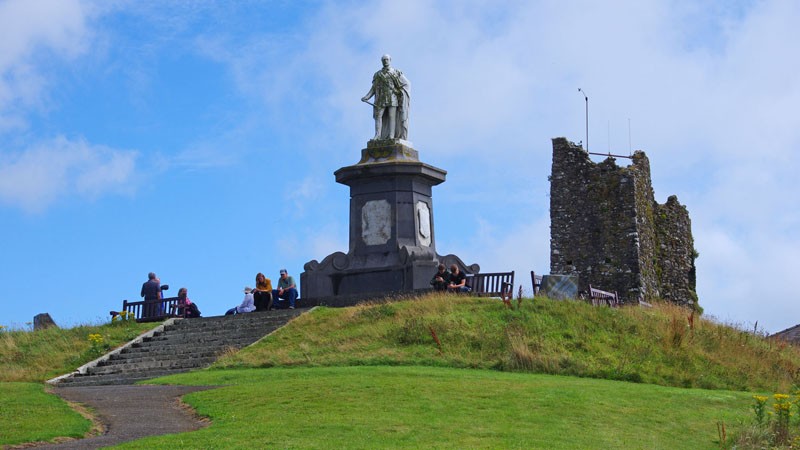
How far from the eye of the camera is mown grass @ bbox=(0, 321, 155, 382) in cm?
2816

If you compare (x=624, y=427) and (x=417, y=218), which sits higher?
(x=417, y=218)

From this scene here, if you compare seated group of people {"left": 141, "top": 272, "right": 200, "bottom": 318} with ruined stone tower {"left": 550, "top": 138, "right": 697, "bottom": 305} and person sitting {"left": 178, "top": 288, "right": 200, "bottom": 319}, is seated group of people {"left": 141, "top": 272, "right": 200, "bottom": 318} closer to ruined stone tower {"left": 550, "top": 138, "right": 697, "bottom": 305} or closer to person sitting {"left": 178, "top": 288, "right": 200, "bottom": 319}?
person sitting {"left": 178, "top": 288, "right": 200, "bottom": 319}

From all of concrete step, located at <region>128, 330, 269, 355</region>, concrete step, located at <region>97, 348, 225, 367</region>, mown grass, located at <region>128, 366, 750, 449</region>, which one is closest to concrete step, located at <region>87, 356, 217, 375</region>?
concrete step, located at <region>97, 348, 225, 367</region>

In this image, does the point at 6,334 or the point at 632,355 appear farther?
the point at 6,334

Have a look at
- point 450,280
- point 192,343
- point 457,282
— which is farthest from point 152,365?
point 457,282

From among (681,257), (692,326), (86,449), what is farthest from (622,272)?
(86,449)

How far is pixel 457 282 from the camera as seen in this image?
31.2 meters

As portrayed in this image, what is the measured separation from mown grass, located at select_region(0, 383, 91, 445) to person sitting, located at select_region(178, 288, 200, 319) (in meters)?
11.1

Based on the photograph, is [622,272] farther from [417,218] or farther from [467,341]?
[467,341]

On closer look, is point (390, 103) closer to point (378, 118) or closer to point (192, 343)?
point (378, 118)

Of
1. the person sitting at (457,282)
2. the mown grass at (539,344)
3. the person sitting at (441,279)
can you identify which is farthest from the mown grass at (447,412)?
the person sitting at (441,279)

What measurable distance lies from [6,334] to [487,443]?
19480mm

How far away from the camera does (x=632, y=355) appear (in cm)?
2558

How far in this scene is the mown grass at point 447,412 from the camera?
642 inches
